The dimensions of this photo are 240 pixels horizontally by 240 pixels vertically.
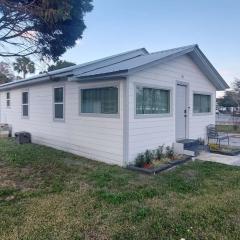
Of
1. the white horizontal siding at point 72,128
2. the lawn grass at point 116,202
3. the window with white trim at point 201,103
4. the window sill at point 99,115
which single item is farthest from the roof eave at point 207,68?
the lawn grass at point 116,202

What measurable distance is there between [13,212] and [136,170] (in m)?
3.54

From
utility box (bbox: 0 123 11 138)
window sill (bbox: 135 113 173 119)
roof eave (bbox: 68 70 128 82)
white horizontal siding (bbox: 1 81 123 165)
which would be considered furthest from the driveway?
utility box (bbox: 0 123 11 138)

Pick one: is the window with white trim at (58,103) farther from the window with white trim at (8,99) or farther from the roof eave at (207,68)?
the window with white trim at (8,99)

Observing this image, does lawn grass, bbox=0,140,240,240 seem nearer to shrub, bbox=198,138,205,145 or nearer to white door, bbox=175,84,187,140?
white door, bbox=175,84,187,140

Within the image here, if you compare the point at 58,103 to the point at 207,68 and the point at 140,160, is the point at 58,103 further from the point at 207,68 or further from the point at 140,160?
the point at 207,68

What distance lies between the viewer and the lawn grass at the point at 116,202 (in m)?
3.49

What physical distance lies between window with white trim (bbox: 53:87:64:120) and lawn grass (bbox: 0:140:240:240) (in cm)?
303

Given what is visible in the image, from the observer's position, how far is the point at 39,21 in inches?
235

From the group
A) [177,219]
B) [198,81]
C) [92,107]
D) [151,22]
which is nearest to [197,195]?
[177,219]

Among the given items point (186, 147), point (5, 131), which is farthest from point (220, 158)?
point (5, 131)

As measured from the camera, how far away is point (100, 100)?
310 inches

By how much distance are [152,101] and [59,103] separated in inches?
155

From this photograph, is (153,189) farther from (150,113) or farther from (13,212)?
(150,113)

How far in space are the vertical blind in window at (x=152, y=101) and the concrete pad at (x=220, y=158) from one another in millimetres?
2027
